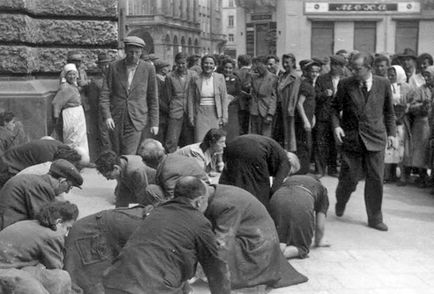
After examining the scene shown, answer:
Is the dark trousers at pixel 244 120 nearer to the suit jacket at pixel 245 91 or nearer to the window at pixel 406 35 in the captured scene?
the suit jacket at pixel 245 91

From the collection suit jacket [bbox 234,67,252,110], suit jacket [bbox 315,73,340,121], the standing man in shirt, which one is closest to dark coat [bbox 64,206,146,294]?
the standing man in shirt

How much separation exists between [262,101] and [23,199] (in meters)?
5.69

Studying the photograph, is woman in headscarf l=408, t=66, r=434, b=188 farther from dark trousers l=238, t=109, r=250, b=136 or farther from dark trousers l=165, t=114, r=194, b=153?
dark trousers l=165, t=114, r=194, b=153

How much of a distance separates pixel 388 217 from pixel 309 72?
10.3 feet

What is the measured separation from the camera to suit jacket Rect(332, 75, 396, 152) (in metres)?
7.52

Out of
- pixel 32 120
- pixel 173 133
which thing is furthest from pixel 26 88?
pixel 173 133

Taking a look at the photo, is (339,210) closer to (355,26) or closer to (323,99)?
(323,99)

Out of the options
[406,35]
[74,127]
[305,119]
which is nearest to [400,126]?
[305,119]

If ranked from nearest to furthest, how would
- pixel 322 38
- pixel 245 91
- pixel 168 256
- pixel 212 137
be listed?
pixel 168 256
pixel 212 137
pixel 245 91
pixel 322 38

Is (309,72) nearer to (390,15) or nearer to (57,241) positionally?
(57,241)

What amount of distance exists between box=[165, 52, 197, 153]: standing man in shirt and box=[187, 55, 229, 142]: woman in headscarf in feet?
0.84

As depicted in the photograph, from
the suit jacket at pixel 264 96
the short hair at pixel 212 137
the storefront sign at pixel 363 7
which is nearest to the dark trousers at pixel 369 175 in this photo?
the short hair at pixel 212 137

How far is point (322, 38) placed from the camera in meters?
26.2

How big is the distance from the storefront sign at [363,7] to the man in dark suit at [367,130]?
19006 millimetres
